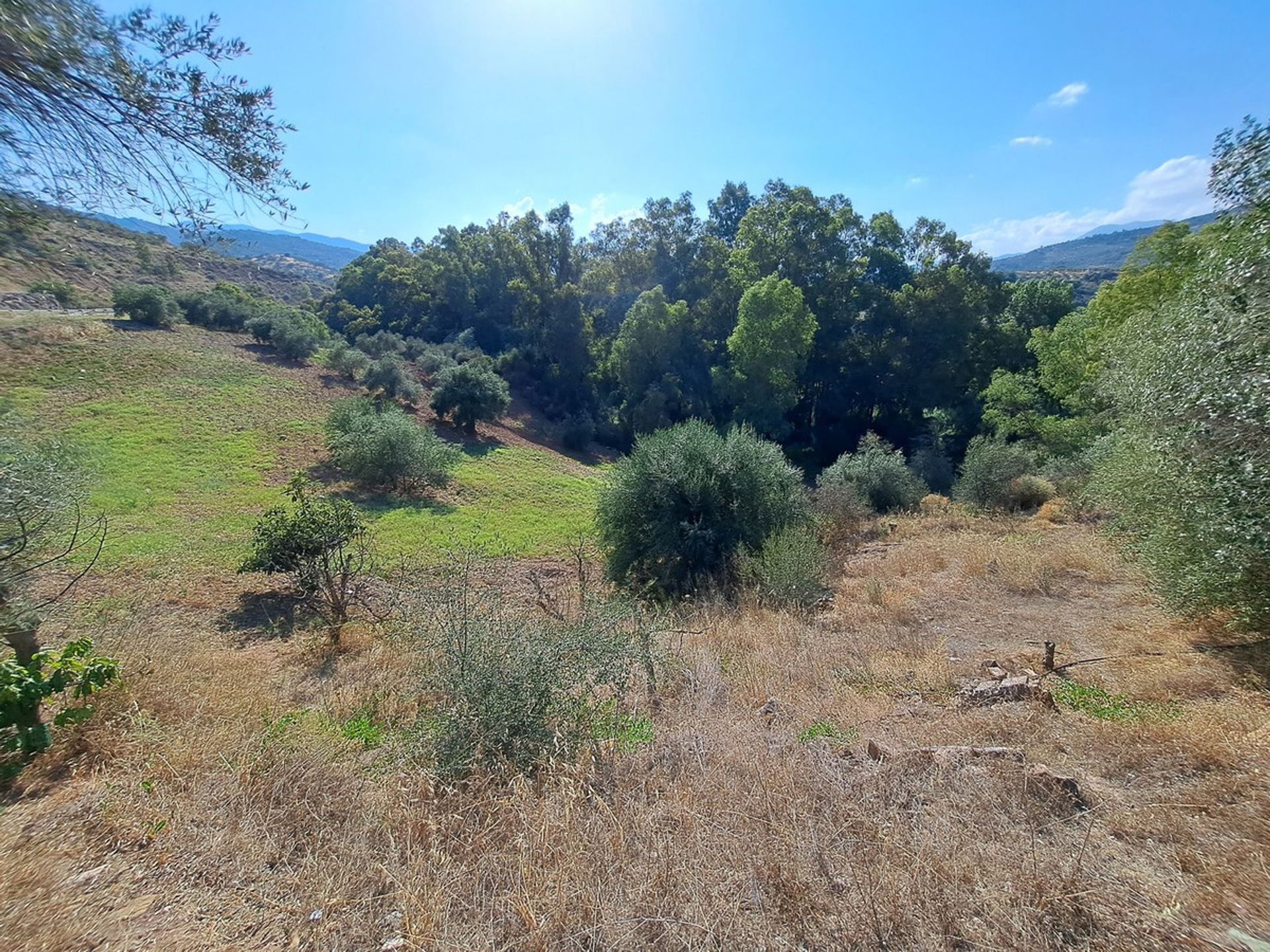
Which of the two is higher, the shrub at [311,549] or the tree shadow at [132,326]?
the tree shadow at [132,326]

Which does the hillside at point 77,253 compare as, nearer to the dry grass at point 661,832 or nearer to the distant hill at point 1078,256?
the dry grass at point 661,832

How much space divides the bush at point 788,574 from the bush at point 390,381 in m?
22.0

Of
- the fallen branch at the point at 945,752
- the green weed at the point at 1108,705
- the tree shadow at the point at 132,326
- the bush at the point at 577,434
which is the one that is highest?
the tree shadow at the point at 132,326

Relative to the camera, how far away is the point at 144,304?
1025 inches

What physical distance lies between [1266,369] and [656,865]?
520 centimetres

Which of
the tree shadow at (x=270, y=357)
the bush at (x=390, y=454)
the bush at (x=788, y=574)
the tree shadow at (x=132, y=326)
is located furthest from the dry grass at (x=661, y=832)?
the tree shadow at (x=132, y=326)

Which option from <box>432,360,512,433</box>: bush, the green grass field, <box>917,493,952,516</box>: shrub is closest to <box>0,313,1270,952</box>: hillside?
the green grass field

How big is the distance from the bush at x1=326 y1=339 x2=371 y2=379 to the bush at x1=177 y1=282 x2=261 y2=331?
5926 millimetres

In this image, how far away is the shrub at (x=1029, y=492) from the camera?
49.7 feet

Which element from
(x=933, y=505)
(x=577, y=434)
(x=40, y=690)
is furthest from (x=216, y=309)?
(x=933, y=505)

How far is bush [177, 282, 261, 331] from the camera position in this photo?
29.5 m

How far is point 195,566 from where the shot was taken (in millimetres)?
10305

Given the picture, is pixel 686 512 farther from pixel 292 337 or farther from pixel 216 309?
pixel 216 309

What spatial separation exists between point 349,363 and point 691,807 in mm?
29446
